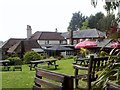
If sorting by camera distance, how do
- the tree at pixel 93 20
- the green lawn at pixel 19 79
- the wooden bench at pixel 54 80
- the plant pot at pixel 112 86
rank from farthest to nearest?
the tree at pixel 93 20 → the green lawn at pixel 19 79 → the wooden bench at pixel 54 80 → the plant pot at pixel 112 86

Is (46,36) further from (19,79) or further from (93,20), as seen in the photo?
(19,79)

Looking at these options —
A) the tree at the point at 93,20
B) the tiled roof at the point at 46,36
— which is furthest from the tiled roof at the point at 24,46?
the tree at the point at 93,20

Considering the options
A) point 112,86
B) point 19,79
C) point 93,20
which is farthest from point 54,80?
point 93,20

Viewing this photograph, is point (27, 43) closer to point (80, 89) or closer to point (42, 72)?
point (80, 89)

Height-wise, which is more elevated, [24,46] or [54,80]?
[24,46]

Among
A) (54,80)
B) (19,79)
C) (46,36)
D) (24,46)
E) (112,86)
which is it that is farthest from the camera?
(46,36)

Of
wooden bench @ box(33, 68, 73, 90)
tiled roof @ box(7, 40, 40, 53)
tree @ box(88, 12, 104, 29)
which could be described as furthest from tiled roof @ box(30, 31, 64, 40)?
wooden bench @ box(33, 68, 73, 90)

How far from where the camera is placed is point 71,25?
102 metres

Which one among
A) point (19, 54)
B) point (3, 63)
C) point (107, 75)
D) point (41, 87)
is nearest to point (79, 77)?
point (41, 87)

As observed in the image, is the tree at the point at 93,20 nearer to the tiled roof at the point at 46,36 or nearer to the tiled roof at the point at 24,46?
the tiled roof at the point at 46,36

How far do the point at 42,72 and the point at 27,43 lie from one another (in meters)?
35.8

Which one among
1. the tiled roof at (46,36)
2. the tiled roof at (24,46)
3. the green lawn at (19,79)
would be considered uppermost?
the tiled roof at (46,36)

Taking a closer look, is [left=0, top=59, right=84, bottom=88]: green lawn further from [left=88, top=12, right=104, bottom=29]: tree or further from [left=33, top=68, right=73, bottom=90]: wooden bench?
[left=88, top=12, right=104, bottom=29]: tree

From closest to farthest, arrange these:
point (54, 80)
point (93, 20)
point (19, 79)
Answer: point (54, 80), point (19, 79), point (93, 20)
